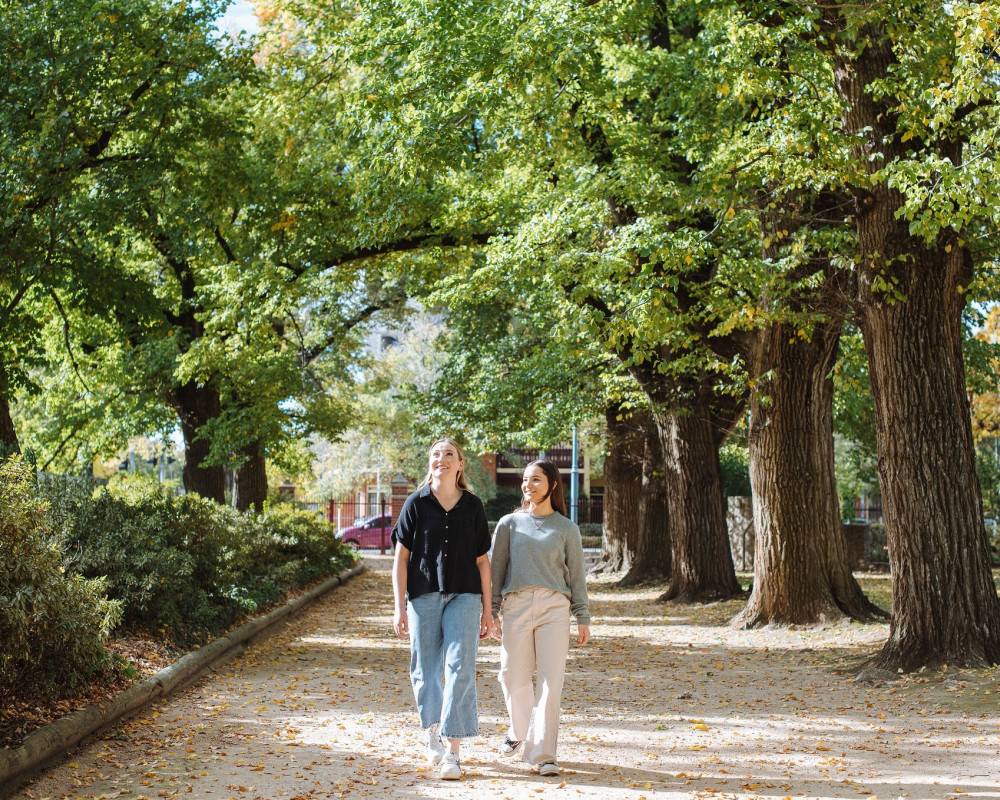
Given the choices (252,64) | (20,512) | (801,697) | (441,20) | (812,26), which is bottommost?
(801,697)

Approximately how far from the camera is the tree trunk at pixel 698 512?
57.4ft

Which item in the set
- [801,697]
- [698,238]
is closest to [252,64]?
[698,238]

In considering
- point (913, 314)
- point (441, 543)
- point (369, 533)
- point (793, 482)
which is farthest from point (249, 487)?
point (369, 533)

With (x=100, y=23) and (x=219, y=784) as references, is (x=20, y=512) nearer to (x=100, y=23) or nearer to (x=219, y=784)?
(x=219, y=784)

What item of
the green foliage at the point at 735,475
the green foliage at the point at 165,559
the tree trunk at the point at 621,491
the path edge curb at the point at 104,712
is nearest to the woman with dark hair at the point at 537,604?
the path edge curb at the point at 104,712

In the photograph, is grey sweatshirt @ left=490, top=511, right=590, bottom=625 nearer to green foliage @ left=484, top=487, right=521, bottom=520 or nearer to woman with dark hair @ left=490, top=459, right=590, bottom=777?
woman with dark hair @ left=490, top=459, right=590, bottom=777

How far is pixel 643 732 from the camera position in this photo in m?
7.50

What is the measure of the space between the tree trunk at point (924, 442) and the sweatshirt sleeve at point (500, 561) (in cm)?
476

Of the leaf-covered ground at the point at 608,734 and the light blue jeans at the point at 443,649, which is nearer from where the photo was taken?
the leaf-covered ground at the point at 608,734

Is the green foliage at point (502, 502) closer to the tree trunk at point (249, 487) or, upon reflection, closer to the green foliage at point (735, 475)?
the green foliage at point (735, 475)

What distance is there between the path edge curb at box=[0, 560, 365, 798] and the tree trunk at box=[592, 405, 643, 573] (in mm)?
12334

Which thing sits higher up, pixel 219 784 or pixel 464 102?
pixel 464 102

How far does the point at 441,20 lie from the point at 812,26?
15.6 ft

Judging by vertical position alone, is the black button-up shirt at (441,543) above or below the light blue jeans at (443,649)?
above
